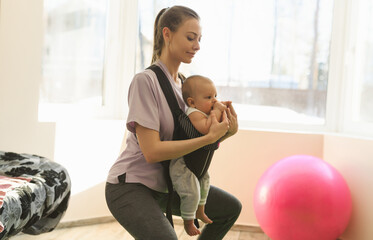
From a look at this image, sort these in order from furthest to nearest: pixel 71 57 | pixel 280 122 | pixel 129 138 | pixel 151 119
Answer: pixel 280 122 < pixel 71 57 < pixel 129 138 < pixel 151 119

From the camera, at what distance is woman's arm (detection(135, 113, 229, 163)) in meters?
1.60

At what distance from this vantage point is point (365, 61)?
323 centimetres

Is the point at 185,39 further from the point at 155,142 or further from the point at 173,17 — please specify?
the point at 155,142

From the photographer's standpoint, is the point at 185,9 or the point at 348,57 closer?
A: the point at 185,9

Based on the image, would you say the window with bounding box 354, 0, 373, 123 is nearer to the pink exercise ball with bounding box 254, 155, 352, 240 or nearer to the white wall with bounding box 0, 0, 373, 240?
the white wall with bounding box 0, 0, 373, 240

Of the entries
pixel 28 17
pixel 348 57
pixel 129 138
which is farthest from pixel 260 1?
pixel 129 138

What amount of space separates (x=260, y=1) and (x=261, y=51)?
393 millimetres

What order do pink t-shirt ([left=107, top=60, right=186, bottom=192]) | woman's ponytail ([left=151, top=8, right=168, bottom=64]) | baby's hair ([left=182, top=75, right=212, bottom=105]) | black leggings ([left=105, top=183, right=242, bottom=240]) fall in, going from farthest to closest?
woman's ponytail ([left=151, top=8, right=168, bottom=64]), baby's hair ([left=182, top=75, right=212, bottom=105]), pink t-shirt ([left=107, top=60, right=186, bottom=192]), black leggings ([left=105, top=183, right=242, bottom=240])

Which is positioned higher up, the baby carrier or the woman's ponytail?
the woman's ponytail

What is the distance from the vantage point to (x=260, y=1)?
140 inches

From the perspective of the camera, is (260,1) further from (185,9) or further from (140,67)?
(185,9)

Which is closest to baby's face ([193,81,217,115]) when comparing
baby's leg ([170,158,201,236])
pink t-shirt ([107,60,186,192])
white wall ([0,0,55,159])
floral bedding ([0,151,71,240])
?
pink t-shirt ([107,60,186,192])

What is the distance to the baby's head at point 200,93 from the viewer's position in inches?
67.9

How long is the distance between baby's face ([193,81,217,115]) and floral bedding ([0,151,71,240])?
0.76 metres
